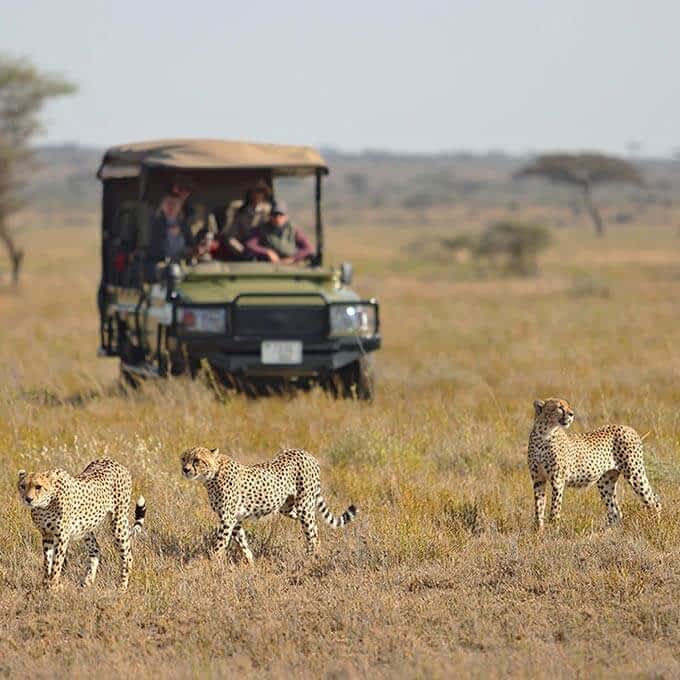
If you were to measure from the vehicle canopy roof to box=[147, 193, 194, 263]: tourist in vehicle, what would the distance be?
A: 32 centimetres

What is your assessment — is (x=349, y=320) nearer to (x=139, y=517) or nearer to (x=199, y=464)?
(x=139, y=517)

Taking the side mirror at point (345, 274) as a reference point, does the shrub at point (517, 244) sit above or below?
below

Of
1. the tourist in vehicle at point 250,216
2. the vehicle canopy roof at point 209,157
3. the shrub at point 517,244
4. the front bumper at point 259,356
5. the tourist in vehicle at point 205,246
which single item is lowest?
the shrub at point 517,244

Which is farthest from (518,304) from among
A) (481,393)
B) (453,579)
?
(453,579)

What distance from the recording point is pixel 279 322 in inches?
462

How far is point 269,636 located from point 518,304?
2219 cm

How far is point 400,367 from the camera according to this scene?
15758 mm

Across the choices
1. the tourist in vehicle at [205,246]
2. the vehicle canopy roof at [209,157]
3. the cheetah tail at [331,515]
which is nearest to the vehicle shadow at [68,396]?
the tourist in vehicle at [205,246]

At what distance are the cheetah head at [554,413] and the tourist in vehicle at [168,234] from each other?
5983mm

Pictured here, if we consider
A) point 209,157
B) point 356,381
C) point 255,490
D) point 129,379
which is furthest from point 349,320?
point 255,490

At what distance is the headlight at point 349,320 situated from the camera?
1179 cm

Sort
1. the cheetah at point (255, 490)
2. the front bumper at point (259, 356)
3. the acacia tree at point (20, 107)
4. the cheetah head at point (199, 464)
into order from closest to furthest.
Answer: the cheetah head at point (199, 464)
the cheetah at point (255, 490)
the front bumper at point (259, 356)
the acacia tree at point (20, 107)

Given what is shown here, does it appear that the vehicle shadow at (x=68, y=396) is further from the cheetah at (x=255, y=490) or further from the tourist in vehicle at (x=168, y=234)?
the cheetah at (x=255, y=490)

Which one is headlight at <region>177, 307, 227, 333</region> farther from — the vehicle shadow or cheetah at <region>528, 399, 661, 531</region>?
cheetah at <region>528, 399, 661, 531</region>
